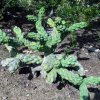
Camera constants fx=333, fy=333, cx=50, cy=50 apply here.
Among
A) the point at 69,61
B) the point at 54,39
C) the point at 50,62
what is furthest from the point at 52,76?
the point at 54,39

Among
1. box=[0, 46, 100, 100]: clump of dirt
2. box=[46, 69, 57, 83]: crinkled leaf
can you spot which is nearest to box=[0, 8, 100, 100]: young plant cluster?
box=[46, 69, 57, 83]: crinkled leaf

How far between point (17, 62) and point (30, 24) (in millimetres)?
2584

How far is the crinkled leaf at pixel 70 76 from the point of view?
15.6 ft

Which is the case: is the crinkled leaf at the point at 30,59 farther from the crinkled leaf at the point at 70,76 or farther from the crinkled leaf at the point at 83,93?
the crinkled leaf at the point at 83,93

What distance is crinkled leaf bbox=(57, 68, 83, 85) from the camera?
15.6 ft

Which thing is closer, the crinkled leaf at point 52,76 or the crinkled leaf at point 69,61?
the crinkled leaf at point 69,61

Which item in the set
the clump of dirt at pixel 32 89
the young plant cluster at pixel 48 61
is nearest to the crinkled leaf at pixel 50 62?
the young plant cluster at pixel 48 61

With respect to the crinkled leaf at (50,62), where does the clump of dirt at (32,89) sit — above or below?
below

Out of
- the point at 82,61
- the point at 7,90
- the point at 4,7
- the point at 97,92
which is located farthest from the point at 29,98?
the point at 4,7

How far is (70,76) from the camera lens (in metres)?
4.83

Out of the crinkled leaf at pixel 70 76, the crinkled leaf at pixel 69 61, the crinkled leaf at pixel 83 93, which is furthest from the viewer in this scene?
the crinkled leaf at pixel 69 61

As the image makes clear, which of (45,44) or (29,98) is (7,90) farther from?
(45,44)

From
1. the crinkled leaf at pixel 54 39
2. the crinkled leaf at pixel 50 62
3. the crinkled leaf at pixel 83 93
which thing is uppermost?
the crinkled leaf at pixel 54 39

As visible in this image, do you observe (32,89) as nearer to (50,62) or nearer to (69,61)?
(50,62)
